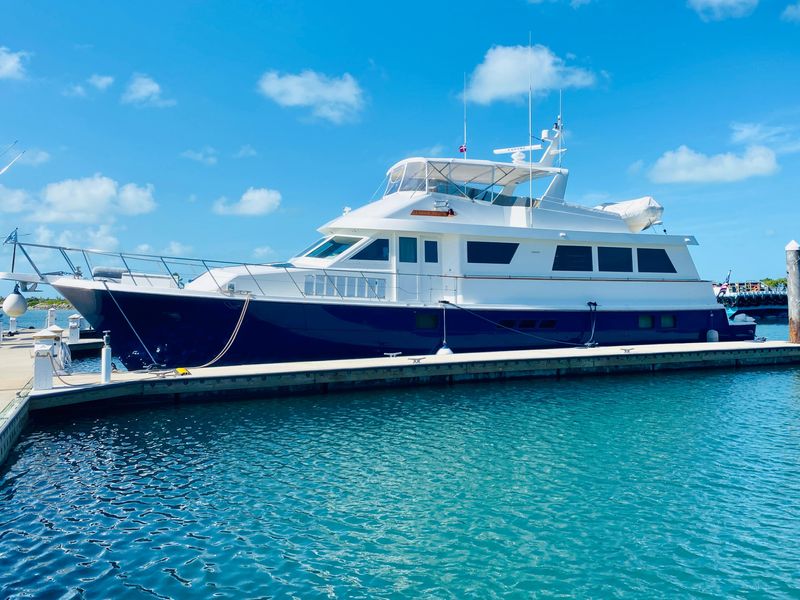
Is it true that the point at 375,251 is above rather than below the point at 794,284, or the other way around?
above

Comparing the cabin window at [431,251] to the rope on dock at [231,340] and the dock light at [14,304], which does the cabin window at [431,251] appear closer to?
the rope on dock at [231,340]

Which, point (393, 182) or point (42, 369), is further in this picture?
point (393, 182)

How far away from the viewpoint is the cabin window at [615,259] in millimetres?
15047

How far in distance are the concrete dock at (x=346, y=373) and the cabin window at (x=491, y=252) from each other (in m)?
2.33

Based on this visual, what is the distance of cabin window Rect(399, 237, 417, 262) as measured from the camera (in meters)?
13.1

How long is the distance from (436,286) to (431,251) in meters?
0.86

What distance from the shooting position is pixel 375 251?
12.9 metres

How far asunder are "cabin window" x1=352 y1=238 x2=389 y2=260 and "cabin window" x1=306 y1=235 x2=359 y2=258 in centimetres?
37

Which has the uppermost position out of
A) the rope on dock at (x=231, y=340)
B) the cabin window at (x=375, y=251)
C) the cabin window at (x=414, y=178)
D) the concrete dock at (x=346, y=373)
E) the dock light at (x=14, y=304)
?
the cabin window at (x=414, y=178)

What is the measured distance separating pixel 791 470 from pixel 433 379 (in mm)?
6832

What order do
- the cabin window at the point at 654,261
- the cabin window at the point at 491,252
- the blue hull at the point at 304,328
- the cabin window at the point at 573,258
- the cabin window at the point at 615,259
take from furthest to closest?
the cabin window at the point at 654,261 < the cabin window at the point at 615,259 < the cabin window at the point at 573,258 < the cabin window at the point at 491,252 < the blue hull at the point at 304,328

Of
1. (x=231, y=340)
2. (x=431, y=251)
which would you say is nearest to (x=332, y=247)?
(x=431, y=251)

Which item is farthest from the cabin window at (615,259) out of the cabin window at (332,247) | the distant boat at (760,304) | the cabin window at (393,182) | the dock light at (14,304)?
the distant boat at (760,304)

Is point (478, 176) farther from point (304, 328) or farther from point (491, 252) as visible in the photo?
point (304, 328)
